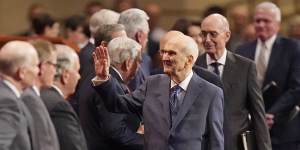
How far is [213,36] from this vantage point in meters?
8.83

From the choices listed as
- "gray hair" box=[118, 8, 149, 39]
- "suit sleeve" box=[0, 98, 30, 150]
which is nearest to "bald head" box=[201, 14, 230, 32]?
"gray hair" box=[118, 8, 149, 39]

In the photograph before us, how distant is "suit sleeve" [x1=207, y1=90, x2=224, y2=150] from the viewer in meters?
7.72

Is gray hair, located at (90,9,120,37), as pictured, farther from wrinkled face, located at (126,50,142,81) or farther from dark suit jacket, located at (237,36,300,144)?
dark suit jacket, located at (237,36,300,144)

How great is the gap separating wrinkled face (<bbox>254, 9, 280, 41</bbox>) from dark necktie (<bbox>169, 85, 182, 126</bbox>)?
2.75 metres

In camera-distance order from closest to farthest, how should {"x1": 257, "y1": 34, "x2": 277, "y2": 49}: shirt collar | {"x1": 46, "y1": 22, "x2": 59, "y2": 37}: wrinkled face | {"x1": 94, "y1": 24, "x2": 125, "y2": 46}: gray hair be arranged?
{"x1": 94, "y1": 24, "x2": 125, "y2": 46}: gray hair < {"x1": 257, "y1": 34, "x2": 277, "y2": 49}: shirt collar < {"x1": 46, "y1": 22, "x2": 59, "y2": 37}: wrinkled face

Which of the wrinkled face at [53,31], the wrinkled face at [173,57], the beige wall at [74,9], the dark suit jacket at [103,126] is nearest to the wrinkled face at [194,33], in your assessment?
the dark suit jacket at [103,126]

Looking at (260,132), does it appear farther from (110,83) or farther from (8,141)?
(8,141)

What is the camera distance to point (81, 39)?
12.0m

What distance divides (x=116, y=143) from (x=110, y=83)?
0.72 metres

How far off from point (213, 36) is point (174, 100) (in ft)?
3.90

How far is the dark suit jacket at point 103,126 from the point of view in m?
8.23

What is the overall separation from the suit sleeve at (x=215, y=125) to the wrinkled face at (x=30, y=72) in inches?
48.0

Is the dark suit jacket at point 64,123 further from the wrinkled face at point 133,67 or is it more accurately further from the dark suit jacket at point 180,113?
the wrinkled face at point 133,67

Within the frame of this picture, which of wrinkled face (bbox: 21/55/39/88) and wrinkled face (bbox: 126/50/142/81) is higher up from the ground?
wrinkled face (bbox: 21/55/39/88)
